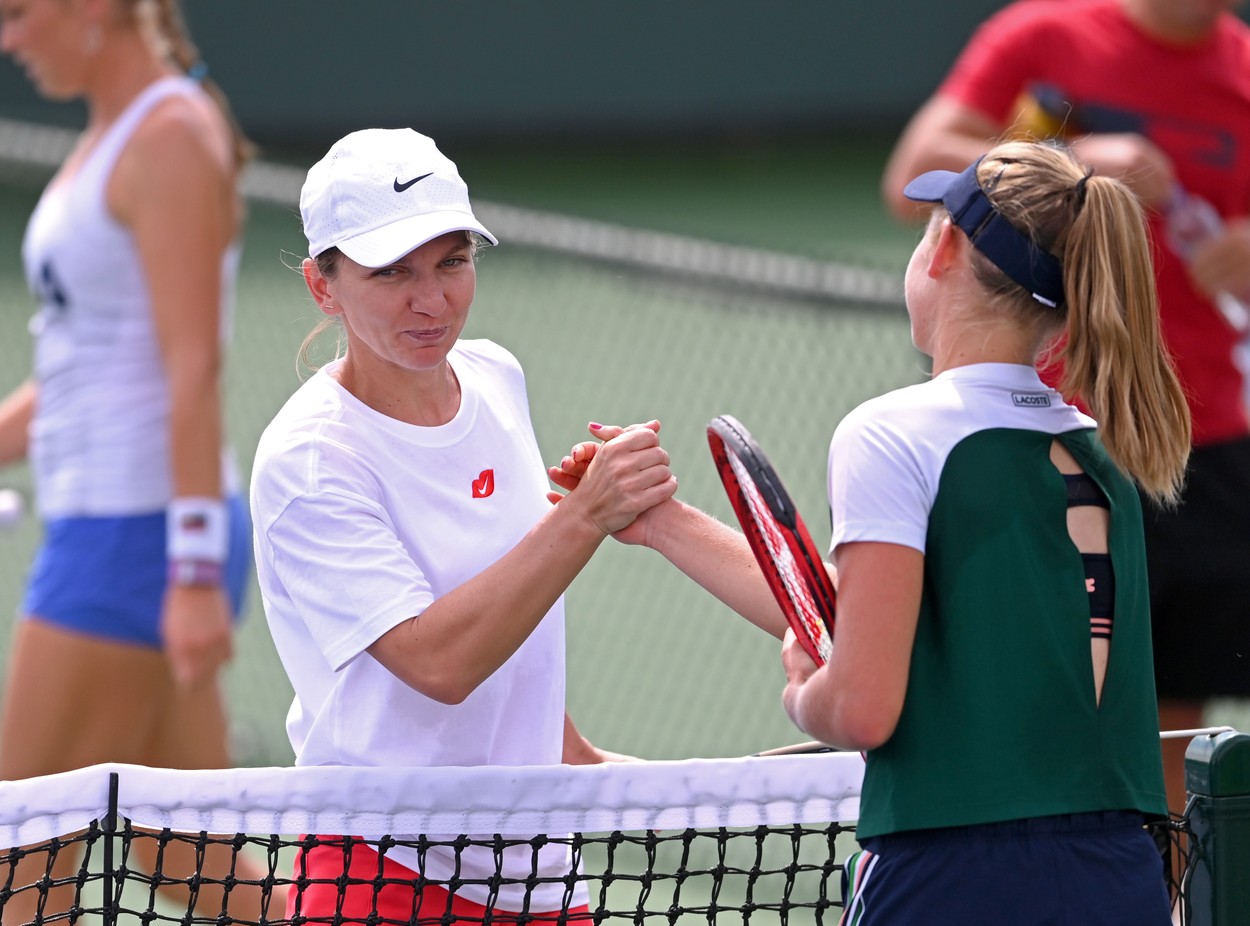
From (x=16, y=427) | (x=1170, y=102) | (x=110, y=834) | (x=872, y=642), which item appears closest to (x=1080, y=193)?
(x=872, y=642)

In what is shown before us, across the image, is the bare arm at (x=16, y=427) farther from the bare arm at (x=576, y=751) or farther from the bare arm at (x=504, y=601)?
the bare arm at (x=504, y=601)

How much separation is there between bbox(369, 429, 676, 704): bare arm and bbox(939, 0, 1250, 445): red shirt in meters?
1.82

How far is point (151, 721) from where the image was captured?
3.45 meters

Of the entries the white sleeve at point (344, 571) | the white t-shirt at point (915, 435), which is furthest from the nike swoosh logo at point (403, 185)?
the white t-shirt at point (915, 435)

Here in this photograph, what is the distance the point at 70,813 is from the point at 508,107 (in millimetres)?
10154

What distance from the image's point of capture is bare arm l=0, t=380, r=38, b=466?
3744 mm

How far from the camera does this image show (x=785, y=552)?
1.92 m

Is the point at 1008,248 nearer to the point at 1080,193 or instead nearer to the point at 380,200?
the point at 1080,193

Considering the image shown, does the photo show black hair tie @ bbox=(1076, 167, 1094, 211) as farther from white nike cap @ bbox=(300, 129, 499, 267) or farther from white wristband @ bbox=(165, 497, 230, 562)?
white wristband @ bbox=(165, 497, 230, 562)

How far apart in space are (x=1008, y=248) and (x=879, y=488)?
277 millimetres

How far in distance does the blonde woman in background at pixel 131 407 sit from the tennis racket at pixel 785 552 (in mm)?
1691

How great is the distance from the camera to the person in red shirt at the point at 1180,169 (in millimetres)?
3383

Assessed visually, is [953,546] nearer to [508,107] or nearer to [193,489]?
[193,489]

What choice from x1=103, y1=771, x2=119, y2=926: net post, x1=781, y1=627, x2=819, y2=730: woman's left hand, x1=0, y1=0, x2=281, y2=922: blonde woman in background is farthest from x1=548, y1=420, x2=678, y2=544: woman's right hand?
x1=0, y1=0, x2=281, y2=922: blonde woman in background
